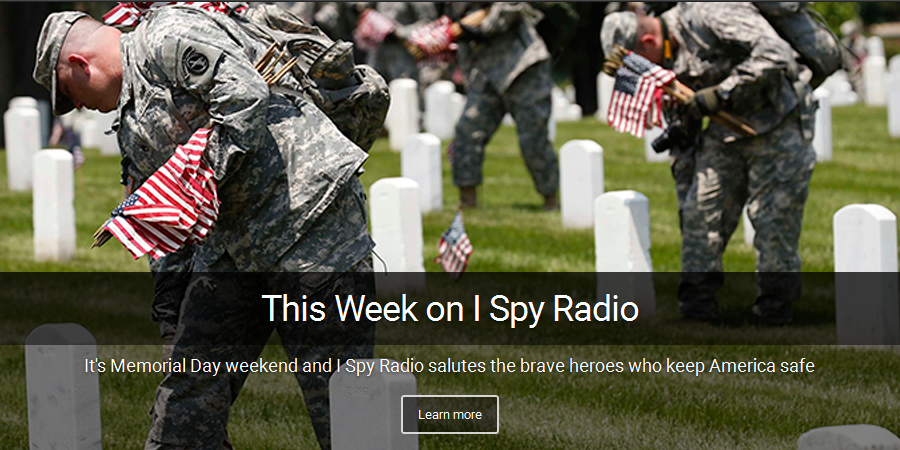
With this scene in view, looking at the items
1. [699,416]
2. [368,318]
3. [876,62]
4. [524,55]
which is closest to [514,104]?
[524,55]

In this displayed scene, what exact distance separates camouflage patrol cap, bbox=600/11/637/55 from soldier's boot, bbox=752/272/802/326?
1.56 metres

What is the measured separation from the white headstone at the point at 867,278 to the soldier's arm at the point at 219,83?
3.98m

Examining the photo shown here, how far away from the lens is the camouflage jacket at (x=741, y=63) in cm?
727

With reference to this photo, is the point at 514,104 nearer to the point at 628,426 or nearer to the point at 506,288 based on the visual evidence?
the point at 506,288

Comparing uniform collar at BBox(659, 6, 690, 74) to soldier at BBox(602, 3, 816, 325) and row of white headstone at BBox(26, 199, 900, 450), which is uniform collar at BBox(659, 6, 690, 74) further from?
row of white headstone at BBox(26, 199, 900, 450)

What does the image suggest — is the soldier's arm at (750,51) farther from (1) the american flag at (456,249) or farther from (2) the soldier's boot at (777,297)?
(1) the american flag at (456,249)

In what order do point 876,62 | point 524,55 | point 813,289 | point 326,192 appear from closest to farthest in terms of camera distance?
1. point 326,192
2. point 813,289
3. point 524,55
4. point 876,62

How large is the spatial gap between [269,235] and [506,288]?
15.2 feet

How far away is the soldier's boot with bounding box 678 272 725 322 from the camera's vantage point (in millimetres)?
7766

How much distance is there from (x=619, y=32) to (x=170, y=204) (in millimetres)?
4230

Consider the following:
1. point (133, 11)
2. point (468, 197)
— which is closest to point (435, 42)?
point (468, 197)

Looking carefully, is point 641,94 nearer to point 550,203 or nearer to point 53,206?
point 550,203

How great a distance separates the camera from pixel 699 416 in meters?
5.61

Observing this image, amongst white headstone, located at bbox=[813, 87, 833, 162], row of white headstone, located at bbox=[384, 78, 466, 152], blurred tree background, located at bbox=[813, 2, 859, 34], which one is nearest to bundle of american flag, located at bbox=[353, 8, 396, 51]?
row of white headstone, located at bbox=[384, 78, 466, 152]
